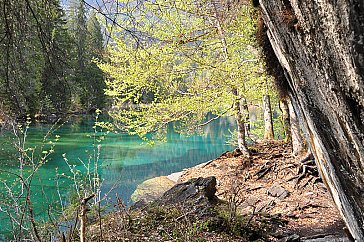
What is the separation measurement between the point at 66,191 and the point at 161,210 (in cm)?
573

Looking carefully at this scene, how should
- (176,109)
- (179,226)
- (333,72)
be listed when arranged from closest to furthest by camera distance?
(333,72), (179,226), (176,109)

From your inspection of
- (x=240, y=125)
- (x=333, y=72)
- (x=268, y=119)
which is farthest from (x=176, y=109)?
(x=333, y=72)

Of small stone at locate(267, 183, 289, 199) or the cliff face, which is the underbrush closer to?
small stone at locate(267, 183, 289, 199)

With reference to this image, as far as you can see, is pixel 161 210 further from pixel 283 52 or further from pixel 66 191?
pixel 66 191

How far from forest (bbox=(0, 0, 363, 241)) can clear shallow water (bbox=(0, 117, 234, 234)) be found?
0.41 feet

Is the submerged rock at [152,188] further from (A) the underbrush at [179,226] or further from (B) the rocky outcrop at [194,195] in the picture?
(A) the underbrush at [179,226]

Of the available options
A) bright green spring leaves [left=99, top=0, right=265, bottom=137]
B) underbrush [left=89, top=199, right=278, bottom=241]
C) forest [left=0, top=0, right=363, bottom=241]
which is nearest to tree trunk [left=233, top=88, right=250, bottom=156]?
forest [left=0, top=0, right=363, bottom=241]

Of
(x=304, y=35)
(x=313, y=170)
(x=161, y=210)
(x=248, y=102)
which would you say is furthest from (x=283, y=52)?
(x=248, y=102)

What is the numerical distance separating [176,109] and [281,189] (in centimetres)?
353

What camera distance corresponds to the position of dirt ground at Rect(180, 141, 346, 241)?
5.91 m

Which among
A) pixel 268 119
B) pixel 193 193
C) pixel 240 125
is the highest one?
pixel 268 119

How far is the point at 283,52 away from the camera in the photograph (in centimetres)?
194

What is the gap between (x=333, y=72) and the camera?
1.37 meters

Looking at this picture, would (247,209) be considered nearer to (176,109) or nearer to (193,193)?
(193,193)
